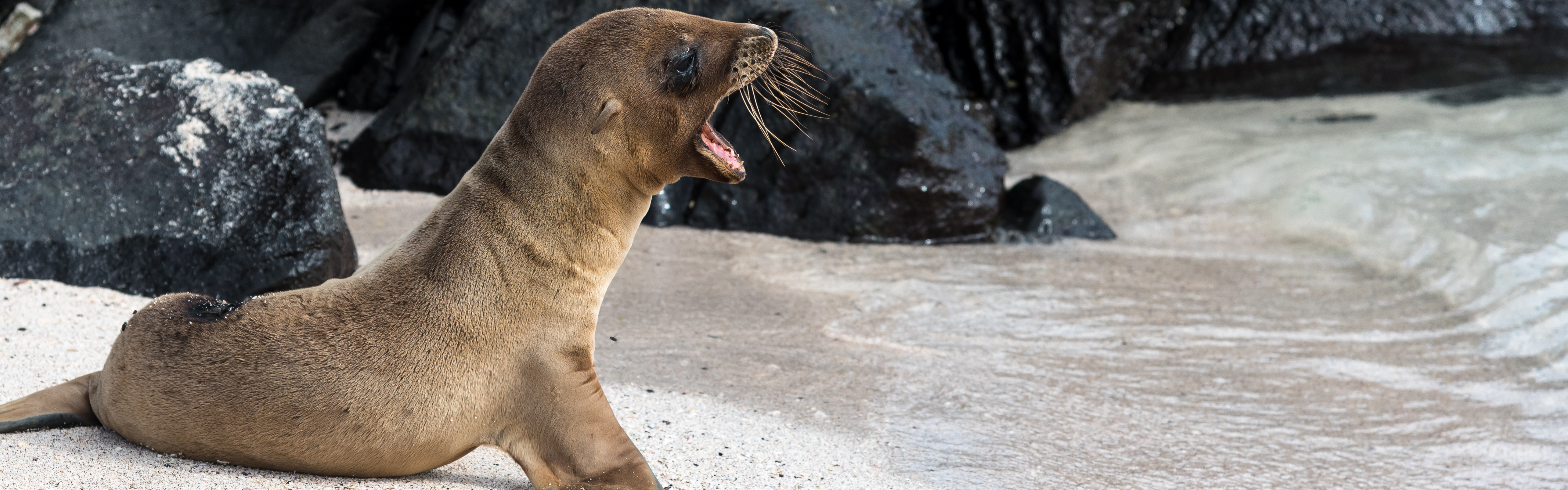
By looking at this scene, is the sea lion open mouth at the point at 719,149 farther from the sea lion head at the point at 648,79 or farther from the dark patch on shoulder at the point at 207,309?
the dark patch on shoulder at the point at 207,309

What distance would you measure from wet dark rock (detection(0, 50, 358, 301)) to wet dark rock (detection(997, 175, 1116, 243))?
4.13m

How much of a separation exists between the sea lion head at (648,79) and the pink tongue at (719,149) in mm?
37

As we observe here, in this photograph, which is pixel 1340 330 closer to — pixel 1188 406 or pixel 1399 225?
pixel 1188 406

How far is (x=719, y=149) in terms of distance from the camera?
11.1 feet

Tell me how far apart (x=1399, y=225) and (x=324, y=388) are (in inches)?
273

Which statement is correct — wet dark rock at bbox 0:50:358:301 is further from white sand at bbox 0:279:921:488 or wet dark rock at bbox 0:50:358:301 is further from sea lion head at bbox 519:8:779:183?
sea lion head at bbox 519:8:779:183

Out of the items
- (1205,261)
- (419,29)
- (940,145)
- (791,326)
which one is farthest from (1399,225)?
(419,29)

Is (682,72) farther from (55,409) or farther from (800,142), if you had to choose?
(800,142)

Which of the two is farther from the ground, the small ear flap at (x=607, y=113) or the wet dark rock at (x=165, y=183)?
the small ear flap at (x=607, y=113)

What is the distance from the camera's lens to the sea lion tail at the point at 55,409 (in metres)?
3.22

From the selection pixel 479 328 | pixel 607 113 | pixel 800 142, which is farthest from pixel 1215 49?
pixel 479 328

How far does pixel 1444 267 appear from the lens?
7.13 metres

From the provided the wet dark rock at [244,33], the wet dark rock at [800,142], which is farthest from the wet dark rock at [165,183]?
the wet dark rock at [244,33]

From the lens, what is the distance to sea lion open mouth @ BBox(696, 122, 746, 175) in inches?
131
